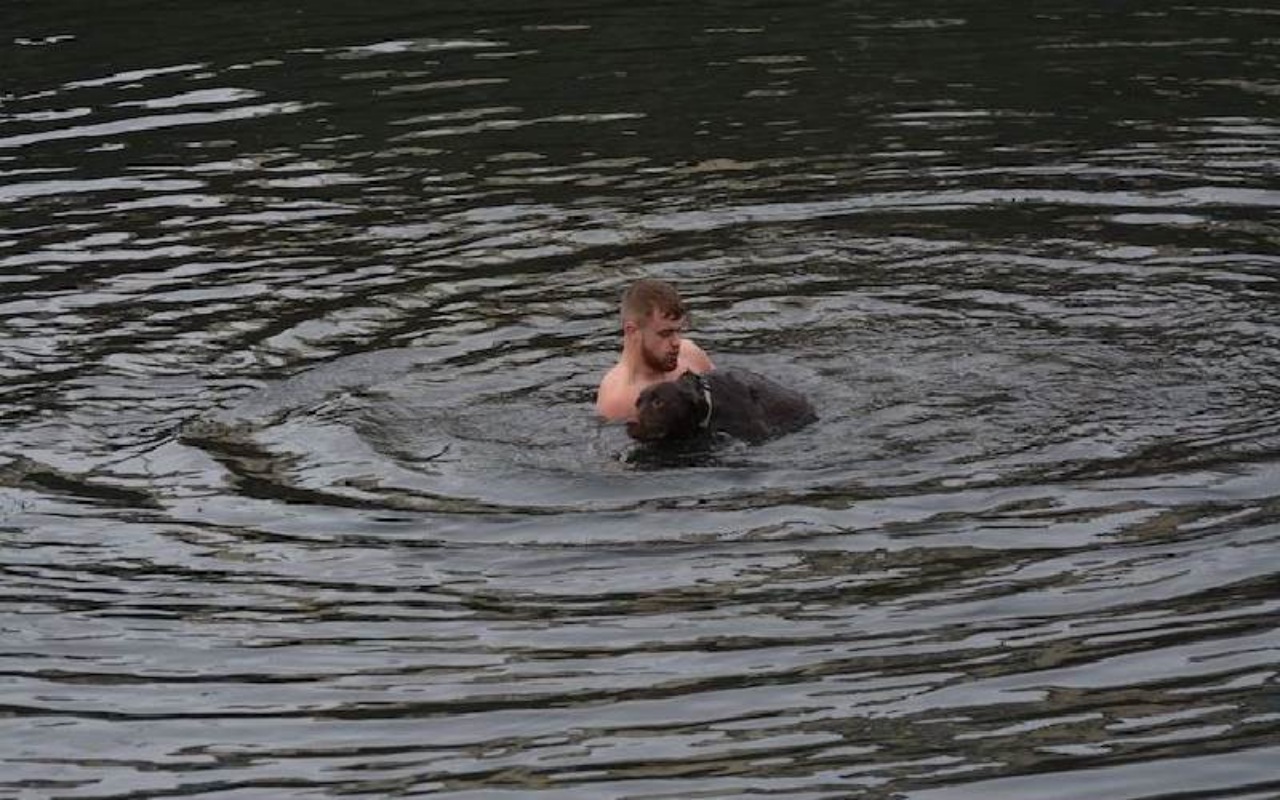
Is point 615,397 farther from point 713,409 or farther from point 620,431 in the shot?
point 713,409

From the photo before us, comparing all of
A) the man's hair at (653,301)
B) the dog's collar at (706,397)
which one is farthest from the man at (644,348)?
the dog's collar at (706,397)

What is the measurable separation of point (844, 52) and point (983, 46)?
116 centimetres

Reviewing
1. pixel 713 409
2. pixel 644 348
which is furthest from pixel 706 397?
pixel 644 348

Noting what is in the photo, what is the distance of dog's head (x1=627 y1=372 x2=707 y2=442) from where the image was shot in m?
12.6

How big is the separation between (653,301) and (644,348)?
28cm

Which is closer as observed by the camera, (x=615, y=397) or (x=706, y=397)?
(x=706, y=397)

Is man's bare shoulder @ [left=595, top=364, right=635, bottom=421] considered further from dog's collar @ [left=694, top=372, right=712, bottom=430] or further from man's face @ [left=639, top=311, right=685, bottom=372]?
dog's collar @ [left=694, top=372, right=712, bottom=430]

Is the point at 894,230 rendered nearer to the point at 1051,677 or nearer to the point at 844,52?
the point at 844,52

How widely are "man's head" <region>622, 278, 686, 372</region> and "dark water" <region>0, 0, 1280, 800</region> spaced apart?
47 cm

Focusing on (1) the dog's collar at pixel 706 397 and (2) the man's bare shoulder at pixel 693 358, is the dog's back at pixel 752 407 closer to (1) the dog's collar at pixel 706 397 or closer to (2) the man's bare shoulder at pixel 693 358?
(1) the dog's collar at pixel 706 397

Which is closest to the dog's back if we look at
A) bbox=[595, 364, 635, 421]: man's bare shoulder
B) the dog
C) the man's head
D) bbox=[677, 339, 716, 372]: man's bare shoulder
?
the dog

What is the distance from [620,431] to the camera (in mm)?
13117

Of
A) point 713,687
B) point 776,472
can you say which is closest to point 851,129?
point 776,472

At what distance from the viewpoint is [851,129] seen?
19.0 metres
